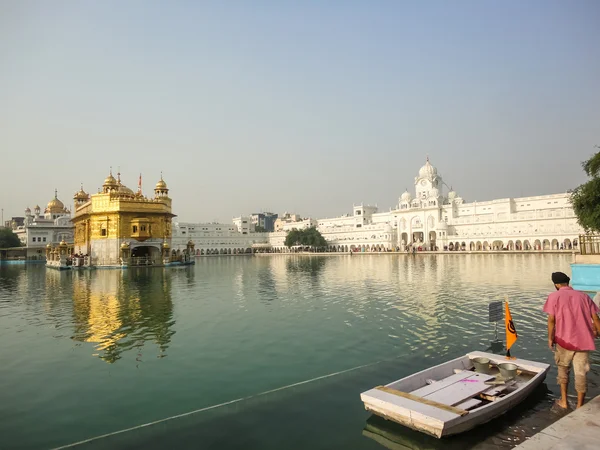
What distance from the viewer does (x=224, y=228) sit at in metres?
121

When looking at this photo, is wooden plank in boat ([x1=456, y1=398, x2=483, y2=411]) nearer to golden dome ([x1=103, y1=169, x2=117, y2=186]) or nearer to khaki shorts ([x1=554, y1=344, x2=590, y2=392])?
khaki shorts ([x1=554, y1=344, x2=590, y2=392])

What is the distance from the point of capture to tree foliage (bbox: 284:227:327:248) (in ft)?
333

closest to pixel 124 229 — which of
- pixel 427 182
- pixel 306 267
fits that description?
pixel 306 267

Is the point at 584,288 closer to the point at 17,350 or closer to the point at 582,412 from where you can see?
the point at 582,412

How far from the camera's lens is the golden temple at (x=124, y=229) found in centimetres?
4750

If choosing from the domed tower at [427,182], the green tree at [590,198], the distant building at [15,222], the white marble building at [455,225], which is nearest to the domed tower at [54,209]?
the distant building at [15,222]

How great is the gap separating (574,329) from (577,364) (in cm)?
53

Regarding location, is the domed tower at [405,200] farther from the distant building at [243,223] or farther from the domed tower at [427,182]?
the distant building at [243,223]

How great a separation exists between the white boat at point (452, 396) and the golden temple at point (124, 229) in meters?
43.5

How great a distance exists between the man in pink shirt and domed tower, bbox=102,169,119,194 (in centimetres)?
5621

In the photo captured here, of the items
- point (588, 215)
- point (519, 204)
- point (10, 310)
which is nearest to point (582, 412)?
point (588, 215)

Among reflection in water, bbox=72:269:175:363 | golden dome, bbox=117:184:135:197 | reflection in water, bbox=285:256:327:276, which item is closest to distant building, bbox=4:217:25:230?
golden dome, bbox=117:184:135:197

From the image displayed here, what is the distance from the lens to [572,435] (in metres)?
4.97

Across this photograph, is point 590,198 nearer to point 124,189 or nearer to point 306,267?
point 306,267
